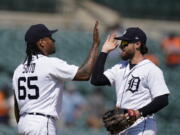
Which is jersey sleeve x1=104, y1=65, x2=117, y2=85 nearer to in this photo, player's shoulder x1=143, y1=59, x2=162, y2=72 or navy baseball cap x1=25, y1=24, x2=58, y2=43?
player's shoulder x1=143, y1=59, x2=162, y2=72

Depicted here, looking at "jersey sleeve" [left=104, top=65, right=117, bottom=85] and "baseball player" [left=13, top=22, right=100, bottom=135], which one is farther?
"jersey sleeve" [left=104, top=65, right=117, bottom=85]

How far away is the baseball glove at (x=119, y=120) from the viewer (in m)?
7.23

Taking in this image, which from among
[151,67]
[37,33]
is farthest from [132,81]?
[37,33]

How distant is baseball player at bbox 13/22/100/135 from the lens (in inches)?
292

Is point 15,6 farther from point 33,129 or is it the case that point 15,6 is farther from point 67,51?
point 33,129

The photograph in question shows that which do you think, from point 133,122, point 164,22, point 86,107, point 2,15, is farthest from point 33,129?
point 164,22

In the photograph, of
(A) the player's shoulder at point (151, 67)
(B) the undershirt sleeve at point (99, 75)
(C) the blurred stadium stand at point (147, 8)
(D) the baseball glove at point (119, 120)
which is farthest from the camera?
(C) the blurred stadium stand at point (147, 8)

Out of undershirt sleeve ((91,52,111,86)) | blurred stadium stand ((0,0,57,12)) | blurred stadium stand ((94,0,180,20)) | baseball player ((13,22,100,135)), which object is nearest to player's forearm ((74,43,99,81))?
baseball player ((13,22,100,135))

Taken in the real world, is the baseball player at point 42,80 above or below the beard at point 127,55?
below

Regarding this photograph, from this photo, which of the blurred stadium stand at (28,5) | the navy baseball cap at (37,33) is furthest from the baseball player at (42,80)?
the blurred stadium stand at (28,5)

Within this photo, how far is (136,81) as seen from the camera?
24.3 ft

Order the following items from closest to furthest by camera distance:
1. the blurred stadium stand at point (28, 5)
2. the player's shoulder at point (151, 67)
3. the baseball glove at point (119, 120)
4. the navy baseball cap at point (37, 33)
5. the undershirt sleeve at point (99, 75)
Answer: the baseball glove at point (119, 120) < the player's shoulder at point (151, 67) < the navy baseball cap at point (37, 33) < the undershirt sleeve at point (99, 75) < the blurred stadium stand at point (28, 5)

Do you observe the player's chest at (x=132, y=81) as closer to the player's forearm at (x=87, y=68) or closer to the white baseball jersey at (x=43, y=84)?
the player's forearm at (x=87, y=68)

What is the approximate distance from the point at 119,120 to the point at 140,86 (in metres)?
0.38
